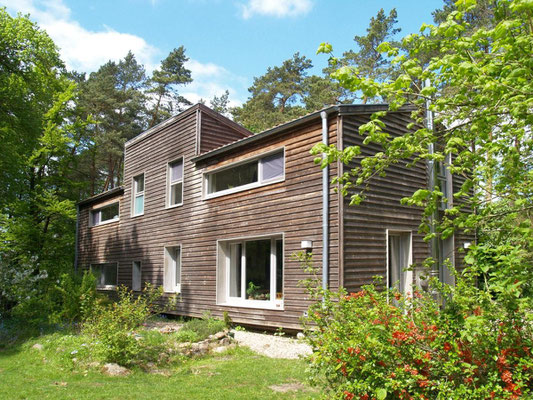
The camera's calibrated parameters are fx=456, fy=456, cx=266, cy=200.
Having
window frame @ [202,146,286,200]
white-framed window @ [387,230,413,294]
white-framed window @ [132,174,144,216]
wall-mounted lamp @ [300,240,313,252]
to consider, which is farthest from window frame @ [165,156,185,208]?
white-framed window @ [387,230,413,294]

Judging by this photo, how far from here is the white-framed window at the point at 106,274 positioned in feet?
60.7

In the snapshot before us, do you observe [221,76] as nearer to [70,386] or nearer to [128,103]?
[128,103]

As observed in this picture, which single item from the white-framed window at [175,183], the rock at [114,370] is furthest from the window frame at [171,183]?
the rock at [114,370]

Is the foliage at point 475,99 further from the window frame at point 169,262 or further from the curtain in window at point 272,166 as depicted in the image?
the window frame at point 169,262

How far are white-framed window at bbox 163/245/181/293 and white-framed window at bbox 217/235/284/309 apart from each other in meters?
2.74

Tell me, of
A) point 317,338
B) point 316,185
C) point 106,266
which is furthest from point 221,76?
point 317,338

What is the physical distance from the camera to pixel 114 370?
7152 mm

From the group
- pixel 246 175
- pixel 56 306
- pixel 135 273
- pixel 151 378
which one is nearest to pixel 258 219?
pixel 246 175

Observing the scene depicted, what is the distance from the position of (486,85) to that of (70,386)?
6.41 meters

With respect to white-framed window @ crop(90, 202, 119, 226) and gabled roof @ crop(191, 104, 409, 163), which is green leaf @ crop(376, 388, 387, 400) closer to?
gabled roof @ crop(191, 104, 409, 163)

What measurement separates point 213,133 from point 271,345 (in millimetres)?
7707

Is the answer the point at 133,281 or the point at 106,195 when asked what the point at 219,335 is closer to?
the point at 133,281

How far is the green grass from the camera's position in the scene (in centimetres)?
598

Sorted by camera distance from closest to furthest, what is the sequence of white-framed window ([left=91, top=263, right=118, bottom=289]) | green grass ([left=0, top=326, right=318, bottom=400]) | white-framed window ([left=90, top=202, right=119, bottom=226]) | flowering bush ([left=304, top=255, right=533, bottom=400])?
flowering bush ([left=304, top=255, right=533, bottom=400]) → green grass ([left=0, top=326, right=318, bottom=400]) → white-framed window ([left=91, top=263, right=118, bottom=289]) → white-framed window ([left=90, top=202, right=119, bottom=226])
